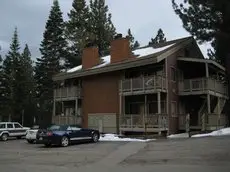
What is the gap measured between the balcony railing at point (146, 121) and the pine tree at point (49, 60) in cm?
3340

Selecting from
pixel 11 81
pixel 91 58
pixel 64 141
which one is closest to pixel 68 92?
pixel 91 58

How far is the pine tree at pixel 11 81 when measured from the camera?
5812 centimetres

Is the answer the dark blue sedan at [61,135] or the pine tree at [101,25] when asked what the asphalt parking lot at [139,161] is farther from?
the pine tree at [101,25]

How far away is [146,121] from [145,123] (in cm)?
74

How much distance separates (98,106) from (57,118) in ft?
17.3

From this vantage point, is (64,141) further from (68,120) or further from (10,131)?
(68,120)

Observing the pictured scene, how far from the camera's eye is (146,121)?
30844 millimetres

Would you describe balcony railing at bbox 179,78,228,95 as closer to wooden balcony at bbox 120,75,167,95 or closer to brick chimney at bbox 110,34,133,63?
wooden balcony at bbox 120,75,167,95

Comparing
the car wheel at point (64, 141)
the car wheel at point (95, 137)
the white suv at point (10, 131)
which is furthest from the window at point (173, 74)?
the white suv at point (10, 131)

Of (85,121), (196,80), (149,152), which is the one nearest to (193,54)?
(196,80)

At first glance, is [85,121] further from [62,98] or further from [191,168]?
[191,168]

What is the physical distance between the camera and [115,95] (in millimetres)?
35625

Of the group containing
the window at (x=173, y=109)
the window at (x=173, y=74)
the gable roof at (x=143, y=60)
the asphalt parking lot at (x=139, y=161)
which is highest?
the gable roof at (x=143, y=60)

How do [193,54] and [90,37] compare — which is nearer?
[193,54]
